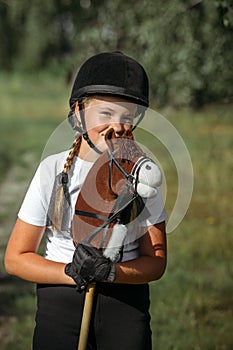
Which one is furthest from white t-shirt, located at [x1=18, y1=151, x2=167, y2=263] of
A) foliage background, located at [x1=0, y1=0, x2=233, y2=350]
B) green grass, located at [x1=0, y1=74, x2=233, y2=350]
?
green grass, located at [x1=0, y1=74, x2=233, y2=350]

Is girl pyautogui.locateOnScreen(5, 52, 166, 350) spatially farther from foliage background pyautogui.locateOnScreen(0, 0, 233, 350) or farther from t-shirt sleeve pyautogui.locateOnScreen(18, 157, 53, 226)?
foliage background pyautogui.locateOnScreen(0, 0, 233, 350)

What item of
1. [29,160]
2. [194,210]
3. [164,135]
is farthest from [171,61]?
[29,160]

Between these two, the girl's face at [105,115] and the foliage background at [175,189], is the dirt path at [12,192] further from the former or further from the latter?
the girl's face at [105,115]

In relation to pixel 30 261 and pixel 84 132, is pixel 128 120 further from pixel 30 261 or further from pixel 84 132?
pixel 30 261

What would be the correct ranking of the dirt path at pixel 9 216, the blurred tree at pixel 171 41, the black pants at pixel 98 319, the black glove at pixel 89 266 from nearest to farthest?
the black glove at pixel 89 266, the black pants at pixel 98 319, the dirt path at pixel 9 216, the blurred tree at pixel 171 41

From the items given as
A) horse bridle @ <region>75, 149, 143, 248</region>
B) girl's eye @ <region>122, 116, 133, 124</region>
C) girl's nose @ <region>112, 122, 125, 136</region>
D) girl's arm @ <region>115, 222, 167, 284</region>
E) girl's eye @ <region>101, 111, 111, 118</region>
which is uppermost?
girl's eye @ <region>101, 111, 111, 118</region>

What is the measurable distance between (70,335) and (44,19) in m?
15.6

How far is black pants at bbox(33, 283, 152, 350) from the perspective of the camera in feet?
8.98

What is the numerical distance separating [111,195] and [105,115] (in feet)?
0.96

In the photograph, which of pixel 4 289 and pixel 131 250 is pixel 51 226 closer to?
pixel 131 250

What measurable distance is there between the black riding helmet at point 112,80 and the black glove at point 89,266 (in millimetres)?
390

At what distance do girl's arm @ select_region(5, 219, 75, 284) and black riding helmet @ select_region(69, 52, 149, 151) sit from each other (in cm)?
37

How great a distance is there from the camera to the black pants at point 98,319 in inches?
108

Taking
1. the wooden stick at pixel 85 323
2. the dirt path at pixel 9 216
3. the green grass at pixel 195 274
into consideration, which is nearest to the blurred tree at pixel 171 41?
the green grass at pixel 195 274
